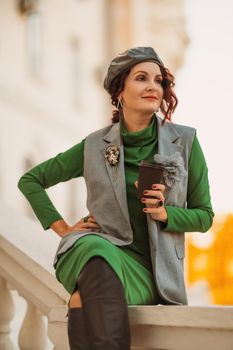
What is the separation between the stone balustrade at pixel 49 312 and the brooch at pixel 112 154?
1.66 ft

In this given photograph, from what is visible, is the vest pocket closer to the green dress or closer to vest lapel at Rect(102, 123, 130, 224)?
the green dress

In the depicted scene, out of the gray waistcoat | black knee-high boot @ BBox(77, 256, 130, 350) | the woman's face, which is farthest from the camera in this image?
the woman's face

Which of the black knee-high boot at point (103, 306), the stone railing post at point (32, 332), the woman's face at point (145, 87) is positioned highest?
the woman's face at point (145, 87)

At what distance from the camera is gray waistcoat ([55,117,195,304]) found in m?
2.38

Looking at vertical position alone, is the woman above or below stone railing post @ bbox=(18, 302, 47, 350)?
above

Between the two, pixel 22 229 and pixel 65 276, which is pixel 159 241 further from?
pixel 22 229

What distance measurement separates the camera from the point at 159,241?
2.40 meters

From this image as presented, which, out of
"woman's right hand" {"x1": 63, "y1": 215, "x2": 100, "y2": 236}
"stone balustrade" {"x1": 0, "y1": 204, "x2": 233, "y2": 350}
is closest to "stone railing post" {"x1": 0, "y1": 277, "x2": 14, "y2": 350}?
"stone balustrade" {"x1": 0, "y1": 204, "x2": 233, "y2": 350}

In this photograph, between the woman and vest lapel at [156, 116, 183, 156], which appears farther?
vest lapel at [156, 116, 183, 156]

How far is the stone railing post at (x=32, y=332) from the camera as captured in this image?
2789mm

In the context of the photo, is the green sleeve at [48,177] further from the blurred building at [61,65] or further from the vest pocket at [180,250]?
the blurred building at [61,65]

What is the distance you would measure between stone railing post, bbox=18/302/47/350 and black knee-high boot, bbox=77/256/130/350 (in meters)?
0.67

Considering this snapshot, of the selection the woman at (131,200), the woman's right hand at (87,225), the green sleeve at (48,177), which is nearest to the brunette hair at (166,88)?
the woman at (131,200)

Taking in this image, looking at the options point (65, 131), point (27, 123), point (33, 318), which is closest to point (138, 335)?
point (33, 318)
